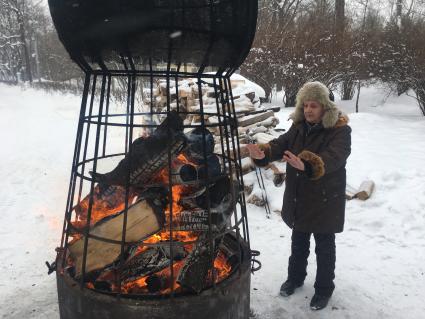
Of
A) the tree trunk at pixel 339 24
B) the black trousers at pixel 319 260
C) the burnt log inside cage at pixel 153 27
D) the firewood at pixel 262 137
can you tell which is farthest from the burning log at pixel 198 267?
the tree trunk at pixel 339 24

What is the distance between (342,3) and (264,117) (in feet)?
35.7

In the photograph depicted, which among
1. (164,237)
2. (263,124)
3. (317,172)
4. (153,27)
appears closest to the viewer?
(153,27)

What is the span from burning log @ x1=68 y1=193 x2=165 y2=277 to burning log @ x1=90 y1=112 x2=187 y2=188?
0.14 m

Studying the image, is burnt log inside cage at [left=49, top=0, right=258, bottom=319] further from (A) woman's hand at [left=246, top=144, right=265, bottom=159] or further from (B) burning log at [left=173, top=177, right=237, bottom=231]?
(A) woman's hand at [left=246, top=144, right=265, bottom=159]

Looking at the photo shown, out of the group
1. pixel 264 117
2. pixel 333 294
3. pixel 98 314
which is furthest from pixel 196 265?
pixel 264 117

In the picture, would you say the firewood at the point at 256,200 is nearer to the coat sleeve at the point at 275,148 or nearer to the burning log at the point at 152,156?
the coat sleeve at the point at 275,148

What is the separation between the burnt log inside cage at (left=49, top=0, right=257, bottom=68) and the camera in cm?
181

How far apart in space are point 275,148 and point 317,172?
2.00 feet

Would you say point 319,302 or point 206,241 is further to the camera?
point 319,302

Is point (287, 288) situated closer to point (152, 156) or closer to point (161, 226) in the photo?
point (161, 226)

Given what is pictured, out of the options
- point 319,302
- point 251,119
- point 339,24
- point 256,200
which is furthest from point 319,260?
point 339,24

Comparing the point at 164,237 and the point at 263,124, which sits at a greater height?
A: the point at 263,124

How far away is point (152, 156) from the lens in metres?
2.16

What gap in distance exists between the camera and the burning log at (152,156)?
Answer: 2.15 m
